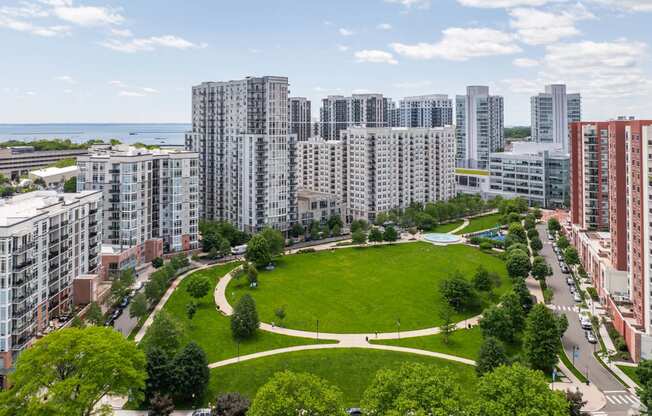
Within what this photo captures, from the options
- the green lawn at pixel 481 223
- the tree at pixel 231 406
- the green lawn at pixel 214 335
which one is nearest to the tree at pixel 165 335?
the green lawn at pixel 214 335

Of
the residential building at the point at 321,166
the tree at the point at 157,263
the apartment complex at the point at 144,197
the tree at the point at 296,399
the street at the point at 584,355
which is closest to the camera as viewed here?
the tree at the point at 296,399

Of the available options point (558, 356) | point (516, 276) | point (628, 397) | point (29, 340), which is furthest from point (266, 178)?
point (628, 397)

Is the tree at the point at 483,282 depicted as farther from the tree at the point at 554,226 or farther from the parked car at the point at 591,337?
the tree at the point at 554,226

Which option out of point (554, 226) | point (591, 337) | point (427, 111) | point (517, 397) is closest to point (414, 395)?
point (517, 397)

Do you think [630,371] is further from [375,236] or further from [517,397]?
Result: [375,236]

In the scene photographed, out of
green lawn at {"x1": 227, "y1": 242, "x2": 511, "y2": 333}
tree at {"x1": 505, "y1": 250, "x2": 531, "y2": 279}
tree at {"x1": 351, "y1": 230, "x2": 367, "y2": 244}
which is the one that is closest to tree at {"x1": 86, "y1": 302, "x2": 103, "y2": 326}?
green lawn at {"x1": 227, "y1": 242, "x2": 511, "y2": 333}

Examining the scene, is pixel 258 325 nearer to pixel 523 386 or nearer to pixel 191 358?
pixel 191 358
